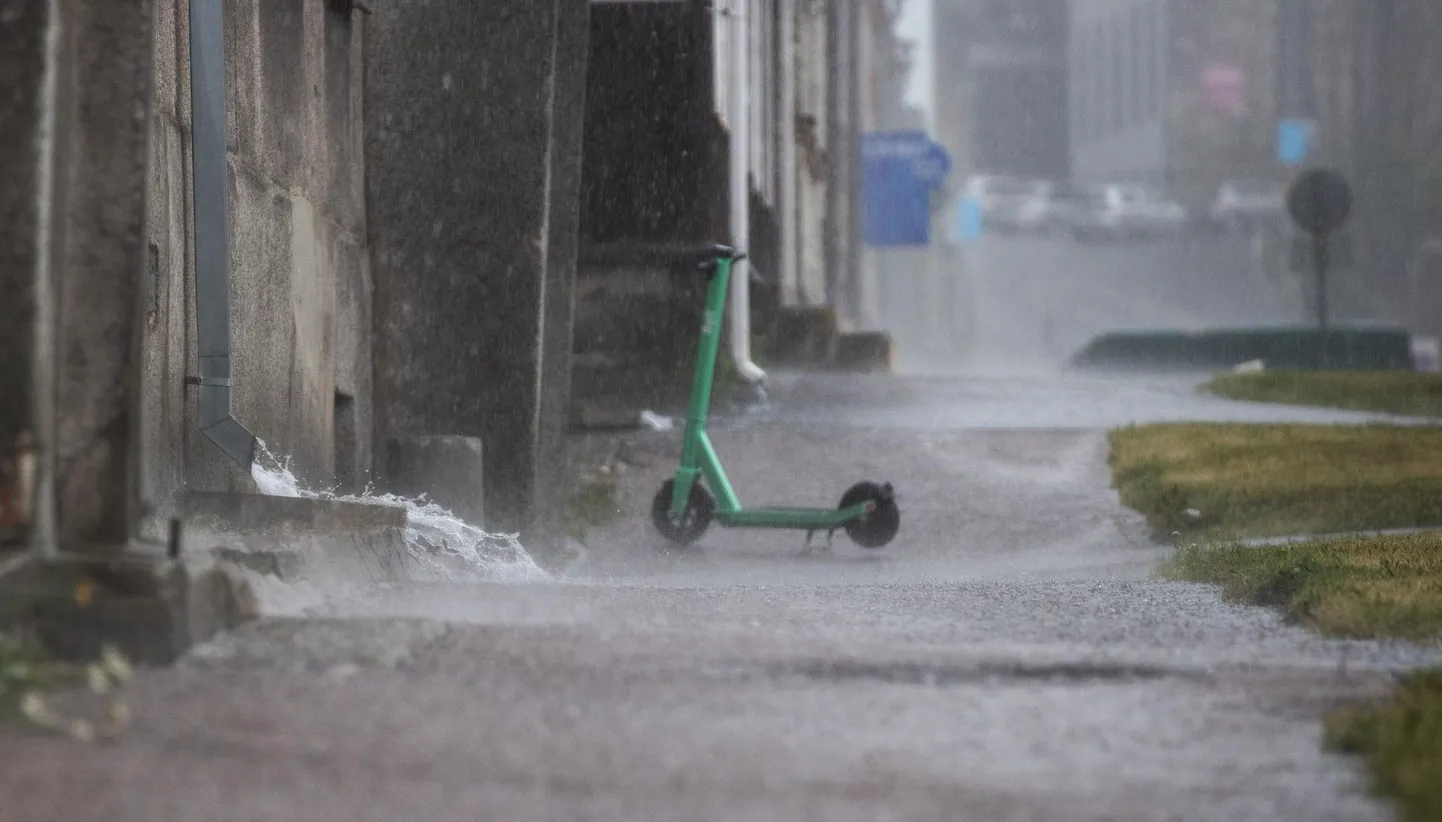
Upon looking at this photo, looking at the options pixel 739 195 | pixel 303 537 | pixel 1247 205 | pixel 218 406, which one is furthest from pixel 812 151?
pixel 1247 205

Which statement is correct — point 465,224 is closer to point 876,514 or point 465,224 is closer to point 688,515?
point 688,515

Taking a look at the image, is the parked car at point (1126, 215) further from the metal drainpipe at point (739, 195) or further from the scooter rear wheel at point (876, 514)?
the scooter rear wheel at point (876, 514)

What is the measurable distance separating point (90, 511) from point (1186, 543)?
543cm

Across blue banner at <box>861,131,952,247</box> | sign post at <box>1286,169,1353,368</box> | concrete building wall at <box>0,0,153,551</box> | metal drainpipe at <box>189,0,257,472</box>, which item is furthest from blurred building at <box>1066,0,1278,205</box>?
concrete building wall at <box>0,0,153,551</box>

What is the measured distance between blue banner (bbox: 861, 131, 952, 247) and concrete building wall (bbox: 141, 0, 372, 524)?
2784cm

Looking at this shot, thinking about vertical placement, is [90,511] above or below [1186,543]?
above

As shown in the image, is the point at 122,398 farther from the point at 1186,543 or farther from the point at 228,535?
the point at 1186,543

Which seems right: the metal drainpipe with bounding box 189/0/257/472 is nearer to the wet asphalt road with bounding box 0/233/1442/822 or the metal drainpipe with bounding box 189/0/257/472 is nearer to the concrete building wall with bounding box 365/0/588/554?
the wet asphalt road with bounding box 0/233/1442/822

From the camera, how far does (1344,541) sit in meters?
6.59

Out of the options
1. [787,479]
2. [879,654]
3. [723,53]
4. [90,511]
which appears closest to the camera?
[90,511]

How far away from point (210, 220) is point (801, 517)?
3.29m

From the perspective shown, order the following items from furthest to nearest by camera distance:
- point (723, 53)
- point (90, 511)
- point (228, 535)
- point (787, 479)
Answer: point (723, 53) < point (787, 479) < point (228, 535) < point (90, 511)

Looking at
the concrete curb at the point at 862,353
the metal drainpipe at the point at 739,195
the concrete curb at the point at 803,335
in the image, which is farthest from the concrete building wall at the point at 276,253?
the concrete curb at the point at 862,353

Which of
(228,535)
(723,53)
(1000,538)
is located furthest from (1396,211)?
(228,535)
